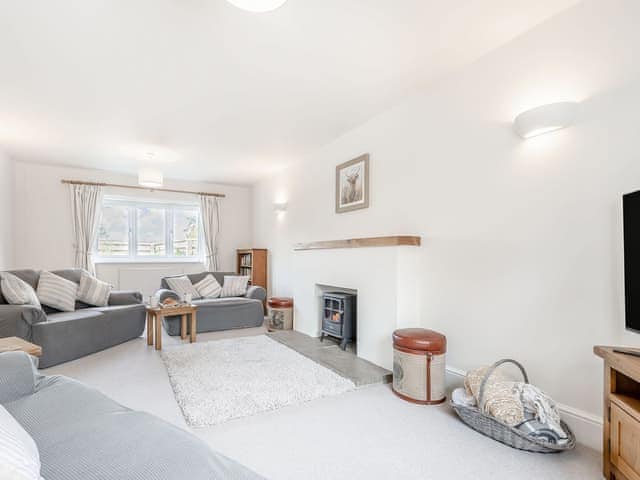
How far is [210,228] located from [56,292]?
2.94m

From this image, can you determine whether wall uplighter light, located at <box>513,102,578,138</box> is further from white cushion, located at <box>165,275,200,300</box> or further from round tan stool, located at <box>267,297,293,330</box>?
white cushion, located at <box>165,275,200,300</box>

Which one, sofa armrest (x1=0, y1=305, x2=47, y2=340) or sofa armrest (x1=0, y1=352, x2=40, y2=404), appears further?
sofa armrest (x1=0, y1=305, x2=47, y2=340)

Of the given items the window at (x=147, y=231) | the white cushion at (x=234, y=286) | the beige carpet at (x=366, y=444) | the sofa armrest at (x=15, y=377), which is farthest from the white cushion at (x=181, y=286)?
the sofa armrest at (x=15, y=377)

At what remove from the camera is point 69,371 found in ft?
9.79

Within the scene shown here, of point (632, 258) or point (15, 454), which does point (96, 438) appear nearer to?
point (15, 454)

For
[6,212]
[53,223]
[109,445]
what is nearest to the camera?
[109,445]

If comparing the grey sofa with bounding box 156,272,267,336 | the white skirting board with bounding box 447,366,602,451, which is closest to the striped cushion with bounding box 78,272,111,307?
the grey sofa with bounding box 156,272,267,336

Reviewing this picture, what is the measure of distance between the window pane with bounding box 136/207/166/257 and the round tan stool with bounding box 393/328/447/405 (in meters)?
5.15

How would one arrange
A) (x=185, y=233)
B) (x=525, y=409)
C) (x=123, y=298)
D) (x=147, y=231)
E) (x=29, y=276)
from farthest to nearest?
(x=185, y=233) < (x=147, y=231) < (x=123, y=298) < (x=29, y=276) < (x=525, y=409)

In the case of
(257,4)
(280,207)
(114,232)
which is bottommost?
(114,232)

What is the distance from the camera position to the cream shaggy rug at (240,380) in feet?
7.35

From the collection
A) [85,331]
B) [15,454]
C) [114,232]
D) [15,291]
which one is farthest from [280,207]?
[15,454]

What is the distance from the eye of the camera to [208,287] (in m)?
5.17

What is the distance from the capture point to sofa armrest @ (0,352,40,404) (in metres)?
1.23
